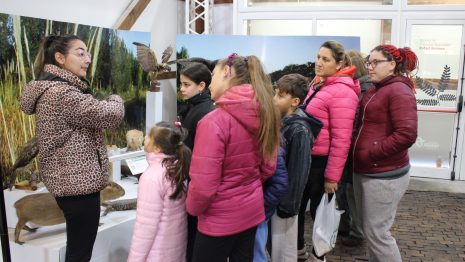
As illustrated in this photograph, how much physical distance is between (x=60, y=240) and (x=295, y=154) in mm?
1351

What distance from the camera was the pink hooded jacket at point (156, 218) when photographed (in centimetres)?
179

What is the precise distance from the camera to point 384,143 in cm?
209

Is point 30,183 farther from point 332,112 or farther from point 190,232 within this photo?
point 332,112

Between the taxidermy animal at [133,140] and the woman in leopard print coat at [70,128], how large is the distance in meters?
1.36

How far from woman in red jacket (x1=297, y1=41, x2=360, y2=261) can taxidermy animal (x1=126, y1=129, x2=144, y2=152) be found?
1431mm

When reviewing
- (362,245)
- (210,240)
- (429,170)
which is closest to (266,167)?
(210,240)

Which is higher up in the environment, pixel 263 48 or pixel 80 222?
pixel 263 48

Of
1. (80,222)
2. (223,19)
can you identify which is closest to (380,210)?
(80,222)

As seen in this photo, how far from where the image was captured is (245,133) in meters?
1.58

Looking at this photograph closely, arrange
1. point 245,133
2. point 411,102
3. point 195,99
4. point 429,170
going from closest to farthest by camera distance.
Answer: point 245,133, point 411,102, point 195,99, point 429,170

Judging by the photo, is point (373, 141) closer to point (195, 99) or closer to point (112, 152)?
point (195, 99)

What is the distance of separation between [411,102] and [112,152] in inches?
79.9

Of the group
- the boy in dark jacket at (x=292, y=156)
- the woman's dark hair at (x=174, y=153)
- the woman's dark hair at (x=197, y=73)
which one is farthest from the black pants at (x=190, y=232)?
the woman's dark hair at (x=197, y=73)

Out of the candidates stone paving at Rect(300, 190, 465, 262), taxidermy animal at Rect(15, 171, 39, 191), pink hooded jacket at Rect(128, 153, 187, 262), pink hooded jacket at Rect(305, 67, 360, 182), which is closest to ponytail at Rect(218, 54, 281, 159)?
pink hooded jacket at Rect(128, 153, 187, 262)
